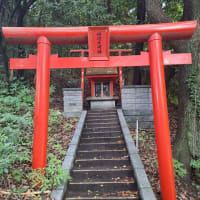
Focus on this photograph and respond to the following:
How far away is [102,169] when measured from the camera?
4.03 metres

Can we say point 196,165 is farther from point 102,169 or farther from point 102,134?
point 102,134

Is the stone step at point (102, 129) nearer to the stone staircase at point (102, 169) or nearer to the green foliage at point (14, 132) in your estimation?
the stone staircase at point (102, 169)

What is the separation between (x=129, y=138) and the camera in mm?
5023

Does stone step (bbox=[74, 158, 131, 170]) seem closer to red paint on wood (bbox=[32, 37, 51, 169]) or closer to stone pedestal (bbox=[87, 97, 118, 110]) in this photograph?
red paint on wood (bbox=[32, 37, 51, 169])

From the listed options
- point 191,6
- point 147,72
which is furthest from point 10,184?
point 147,72

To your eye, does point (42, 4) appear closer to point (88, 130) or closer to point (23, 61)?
point (23, 61)

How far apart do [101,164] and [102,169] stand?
10.5 inches

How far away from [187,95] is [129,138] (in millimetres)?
2111

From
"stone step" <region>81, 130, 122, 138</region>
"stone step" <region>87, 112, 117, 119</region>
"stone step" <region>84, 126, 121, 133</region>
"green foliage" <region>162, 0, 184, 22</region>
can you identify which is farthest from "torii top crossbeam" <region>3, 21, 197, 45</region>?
"green foliage" <region>162, 0, 184, 22</region>

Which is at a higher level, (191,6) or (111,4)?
(111,4)

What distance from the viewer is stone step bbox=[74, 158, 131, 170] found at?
13.7 ft

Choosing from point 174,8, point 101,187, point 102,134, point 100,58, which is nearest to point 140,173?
point 101,187

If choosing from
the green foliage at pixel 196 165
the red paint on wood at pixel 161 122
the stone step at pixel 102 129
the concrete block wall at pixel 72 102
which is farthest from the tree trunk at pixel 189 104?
the concrete block wall at pixel 72 102

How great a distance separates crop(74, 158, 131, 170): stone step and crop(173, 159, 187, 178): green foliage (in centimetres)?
120
